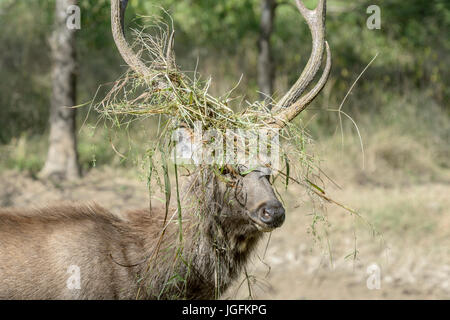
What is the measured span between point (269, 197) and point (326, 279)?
375 cm

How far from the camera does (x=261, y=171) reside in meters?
3.77

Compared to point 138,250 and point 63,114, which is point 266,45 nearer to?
point 63,114

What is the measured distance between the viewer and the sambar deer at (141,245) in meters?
3.79

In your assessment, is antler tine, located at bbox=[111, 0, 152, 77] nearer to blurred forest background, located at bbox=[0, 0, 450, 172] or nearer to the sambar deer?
the sambar deer

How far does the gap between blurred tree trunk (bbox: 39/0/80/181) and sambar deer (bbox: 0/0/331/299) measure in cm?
437

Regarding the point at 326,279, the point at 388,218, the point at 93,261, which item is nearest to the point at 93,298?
the point at 93,261

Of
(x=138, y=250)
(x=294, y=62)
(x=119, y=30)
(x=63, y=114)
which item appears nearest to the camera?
(x=138, y=250)

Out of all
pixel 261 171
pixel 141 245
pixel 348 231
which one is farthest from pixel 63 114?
pixel 261 171

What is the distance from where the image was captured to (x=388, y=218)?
831 cm

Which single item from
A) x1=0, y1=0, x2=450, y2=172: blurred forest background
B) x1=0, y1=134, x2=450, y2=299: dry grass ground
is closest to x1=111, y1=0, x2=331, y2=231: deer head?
x1=0, y1=134, x2=450, y2=299: dry grass ground

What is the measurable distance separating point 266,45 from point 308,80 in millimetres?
5786

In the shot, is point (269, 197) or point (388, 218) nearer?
point (269, 197)

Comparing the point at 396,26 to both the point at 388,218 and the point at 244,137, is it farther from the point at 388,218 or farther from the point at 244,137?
the point at 244,137

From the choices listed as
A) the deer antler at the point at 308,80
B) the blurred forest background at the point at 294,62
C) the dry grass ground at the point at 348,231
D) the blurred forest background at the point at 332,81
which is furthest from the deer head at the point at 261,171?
the blurred forest background at the point at 294,62
